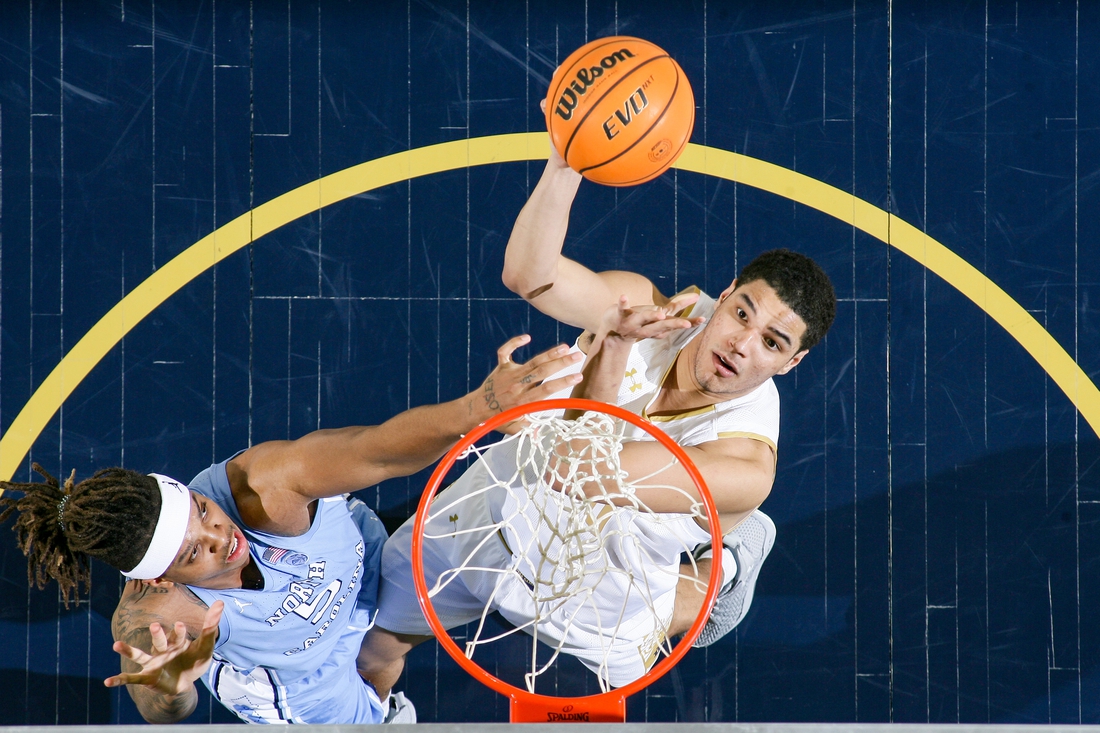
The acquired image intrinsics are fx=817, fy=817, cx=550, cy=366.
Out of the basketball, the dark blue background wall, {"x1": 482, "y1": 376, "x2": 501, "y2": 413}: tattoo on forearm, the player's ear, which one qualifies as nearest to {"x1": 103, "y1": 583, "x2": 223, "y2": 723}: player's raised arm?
the dark blue background wall

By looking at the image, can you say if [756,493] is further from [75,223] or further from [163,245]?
[75,223]

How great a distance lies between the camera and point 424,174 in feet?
11.3

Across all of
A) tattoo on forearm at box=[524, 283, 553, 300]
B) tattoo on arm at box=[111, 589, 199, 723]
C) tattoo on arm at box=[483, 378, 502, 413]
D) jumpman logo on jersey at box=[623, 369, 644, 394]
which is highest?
tattoo on forearm at box=[524, 283, 553, 300]

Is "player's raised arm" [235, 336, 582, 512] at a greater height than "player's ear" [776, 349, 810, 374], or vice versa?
"player's ear" [776, 349, 810, 374]

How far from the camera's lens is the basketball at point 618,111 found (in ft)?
8.77

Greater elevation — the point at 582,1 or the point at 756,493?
the point at 582,1

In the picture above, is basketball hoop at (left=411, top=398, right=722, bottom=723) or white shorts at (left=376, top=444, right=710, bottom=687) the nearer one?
basketball hoop at (left=411, top=398, right=722, bottom=723)

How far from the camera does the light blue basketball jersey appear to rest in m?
2.97

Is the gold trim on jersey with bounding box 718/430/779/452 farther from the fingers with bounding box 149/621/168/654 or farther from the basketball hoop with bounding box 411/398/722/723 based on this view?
the fingers with bounding box 149/621/168/654

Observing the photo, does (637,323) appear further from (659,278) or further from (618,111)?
(659,278)

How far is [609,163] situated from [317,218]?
1377mm

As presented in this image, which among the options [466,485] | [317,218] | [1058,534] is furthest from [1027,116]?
[317,218]

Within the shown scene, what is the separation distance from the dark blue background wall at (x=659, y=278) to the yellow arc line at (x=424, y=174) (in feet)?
0.15

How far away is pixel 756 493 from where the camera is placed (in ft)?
9.59
